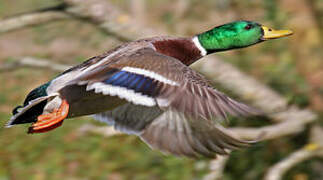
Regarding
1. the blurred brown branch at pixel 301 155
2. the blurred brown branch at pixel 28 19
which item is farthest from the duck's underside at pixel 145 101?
the blurred brown branch at pixel 301 155

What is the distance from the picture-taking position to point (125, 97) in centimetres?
283

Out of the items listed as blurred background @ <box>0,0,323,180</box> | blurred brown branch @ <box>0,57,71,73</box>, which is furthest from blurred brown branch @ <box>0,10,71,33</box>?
blurred brown branch @ <box>0,57,71,73</box>

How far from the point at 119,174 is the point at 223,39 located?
214 centimetres

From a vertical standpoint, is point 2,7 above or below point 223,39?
below

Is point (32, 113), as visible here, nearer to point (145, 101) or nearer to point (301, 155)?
point (145, 101)

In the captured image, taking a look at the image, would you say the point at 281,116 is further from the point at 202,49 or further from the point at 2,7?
the point at 2,7

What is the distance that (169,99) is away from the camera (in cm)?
266

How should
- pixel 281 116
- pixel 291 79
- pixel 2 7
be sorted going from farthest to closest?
pixel 2 7 < pixel 291 79 < pixel 281 116

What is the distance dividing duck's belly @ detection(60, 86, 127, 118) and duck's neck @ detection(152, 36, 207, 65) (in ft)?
1.37

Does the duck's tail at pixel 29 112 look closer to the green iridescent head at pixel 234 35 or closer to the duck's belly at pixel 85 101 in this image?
the duck's belly at pixel 85 101

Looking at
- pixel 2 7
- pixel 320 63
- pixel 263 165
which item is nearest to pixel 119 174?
pixel 263 165

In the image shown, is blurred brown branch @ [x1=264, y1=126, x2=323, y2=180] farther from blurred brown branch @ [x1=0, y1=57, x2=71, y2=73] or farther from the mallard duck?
blurred brown branch @ [x1=0, y1=57, x2=71, y2=73]

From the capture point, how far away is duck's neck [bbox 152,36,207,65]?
3.40 meters

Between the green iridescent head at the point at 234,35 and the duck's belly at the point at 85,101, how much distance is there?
735mm
